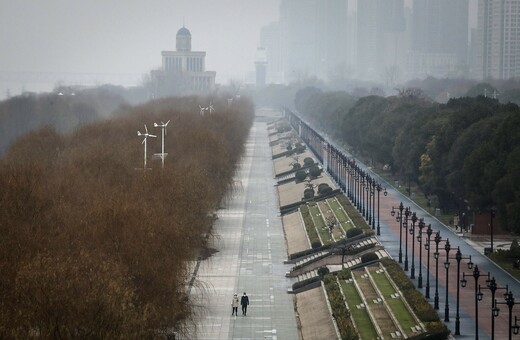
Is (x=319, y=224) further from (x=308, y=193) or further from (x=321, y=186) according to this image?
(x=321, y=186)

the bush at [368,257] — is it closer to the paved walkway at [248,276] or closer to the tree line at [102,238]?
the paved walkway at [248,276]

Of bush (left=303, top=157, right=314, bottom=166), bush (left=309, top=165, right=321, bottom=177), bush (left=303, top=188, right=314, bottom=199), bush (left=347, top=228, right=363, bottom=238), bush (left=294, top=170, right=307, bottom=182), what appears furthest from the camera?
bush (left=303, top=157, right=314, bottom=166)

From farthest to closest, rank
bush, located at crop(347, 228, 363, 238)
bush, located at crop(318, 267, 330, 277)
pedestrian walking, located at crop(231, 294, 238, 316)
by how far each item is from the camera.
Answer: bush, located at crop(347, 228, 363, 238), bush, located at crop(318, 267, 330, 277), pedestrian walking, located at crop(231, 294, 238, 316)

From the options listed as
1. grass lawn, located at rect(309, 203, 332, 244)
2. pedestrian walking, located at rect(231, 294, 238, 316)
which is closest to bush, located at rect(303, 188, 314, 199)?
grass lawn, located at rect(309, 203, 332, 244)

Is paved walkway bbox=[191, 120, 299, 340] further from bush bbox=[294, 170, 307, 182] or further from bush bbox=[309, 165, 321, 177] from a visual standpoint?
bush bbox=[309, 165, 321, 177]

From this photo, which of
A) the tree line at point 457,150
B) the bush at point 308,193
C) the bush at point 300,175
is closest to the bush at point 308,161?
the tree line at point 457,150

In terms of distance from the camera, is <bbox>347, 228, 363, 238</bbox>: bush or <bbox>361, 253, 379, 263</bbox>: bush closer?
<bbox>361, 253, 379, 263</bbox>: bush

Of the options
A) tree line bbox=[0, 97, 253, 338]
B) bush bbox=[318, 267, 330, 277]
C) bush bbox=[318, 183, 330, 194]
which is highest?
tree line bbox=[0, 97, 253, 338]

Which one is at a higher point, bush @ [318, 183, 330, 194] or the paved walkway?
bush @ [318, 183, 330, 194]
